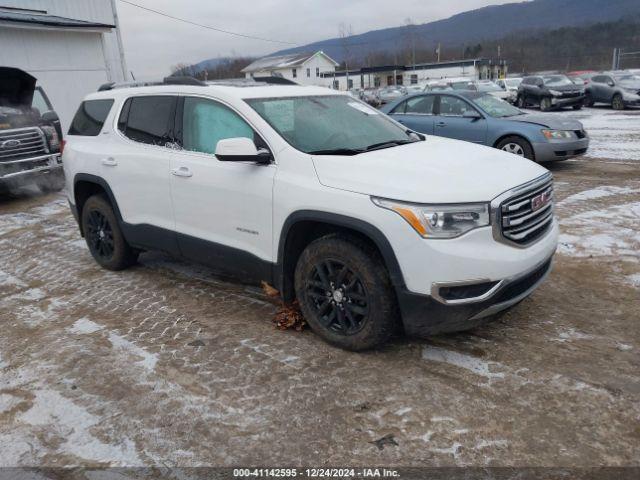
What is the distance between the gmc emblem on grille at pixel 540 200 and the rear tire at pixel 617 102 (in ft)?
68.3

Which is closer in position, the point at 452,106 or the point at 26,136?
the point at 26,136

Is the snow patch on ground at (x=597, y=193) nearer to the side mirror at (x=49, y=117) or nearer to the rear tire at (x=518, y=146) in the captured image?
the rear tire at (x=518, y=146)

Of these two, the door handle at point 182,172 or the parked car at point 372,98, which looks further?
the parked car at point 372,98

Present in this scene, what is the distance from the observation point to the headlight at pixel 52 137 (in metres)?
10.2

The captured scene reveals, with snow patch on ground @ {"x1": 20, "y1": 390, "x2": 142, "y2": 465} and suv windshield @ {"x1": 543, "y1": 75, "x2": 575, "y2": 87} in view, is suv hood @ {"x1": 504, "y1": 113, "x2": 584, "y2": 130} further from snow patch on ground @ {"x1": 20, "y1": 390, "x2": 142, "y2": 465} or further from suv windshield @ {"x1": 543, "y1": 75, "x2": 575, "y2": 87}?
suv windshield @ {"x1": 543, "y1": 75, "x2": 575, "y2": 87}

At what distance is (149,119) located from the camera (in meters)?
4.82

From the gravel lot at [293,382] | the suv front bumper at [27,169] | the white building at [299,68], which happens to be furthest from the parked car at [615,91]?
the white building at [299,68]

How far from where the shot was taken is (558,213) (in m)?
6.93

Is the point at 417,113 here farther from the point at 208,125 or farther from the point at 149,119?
the point at 208,125

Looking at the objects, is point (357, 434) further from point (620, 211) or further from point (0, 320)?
point (620, 211)

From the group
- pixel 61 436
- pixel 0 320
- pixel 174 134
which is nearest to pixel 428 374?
pixel 61 436

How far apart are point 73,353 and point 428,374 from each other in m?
2.57

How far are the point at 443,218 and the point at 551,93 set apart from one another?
70.7 feet

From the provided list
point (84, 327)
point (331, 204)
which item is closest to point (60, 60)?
point (84, 327)
